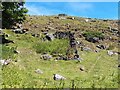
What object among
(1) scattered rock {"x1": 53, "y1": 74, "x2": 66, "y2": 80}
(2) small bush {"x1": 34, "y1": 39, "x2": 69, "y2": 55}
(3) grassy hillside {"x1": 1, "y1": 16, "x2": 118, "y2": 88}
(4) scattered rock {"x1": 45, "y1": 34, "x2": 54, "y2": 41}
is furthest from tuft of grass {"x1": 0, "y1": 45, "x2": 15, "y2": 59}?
(4) scattered rock {"x1": 45, "y1": 34, "x2": 54, "y2": 41}

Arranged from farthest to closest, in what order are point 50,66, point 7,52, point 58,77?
point 7,52 → point 50,66 → point 58,77

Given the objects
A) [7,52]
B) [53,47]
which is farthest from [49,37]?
[7,52]

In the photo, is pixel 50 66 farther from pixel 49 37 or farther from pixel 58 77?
pixel 49 37

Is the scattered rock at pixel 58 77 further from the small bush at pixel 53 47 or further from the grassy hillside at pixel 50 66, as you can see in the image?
the small bush at pixel 53 47

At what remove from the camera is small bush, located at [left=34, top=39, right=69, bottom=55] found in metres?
31.3

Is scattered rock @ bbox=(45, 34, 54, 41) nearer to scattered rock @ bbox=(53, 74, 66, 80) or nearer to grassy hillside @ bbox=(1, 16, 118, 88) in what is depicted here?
grassy hillside @ bbox=(1, 16, 118, 88)

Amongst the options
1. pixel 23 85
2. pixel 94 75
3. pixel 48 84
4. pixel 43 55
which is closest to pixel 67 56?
pixel 43 55

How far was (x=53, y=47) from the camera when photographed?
106 ft

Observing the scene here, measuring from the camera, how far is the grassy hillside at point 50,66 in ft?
73.7

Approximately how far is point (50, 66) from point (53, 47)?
17.6ft

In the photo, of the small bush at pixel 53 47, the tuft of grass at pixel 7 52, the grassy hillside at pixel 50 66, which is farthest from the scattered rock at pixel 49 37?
the tuft of grass at pixel 7 52

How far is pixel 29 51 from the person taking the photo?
31000 mm

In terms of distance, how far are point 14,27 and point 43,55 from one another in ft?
35.4

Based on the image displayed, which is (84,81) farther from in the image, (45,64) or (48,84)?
(45,64)
